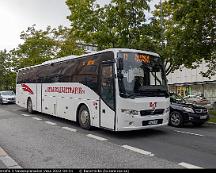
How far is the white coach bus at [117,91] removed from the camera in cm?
1016

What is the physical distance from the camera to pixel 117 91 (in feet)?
33.3

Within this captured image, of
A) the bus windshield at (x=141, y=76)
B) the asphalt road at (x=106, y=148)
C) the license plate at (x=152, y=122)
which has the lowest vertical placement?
the asphalt road at (x=106, y=148)

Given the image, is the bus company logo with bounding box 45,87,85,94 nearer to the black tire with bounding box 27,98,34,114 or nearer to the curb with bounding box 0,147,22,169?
the black tire with bounding box 27,98,34,114

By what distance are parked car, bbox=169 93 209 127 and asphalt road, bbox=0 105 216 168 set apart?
124 centimetres

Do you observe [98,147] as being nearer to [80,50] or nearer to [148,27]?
[148,27]

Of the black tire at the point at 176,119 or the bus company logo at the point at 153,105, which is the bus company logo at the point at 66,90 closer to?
the bus company logo at the point at 153,105

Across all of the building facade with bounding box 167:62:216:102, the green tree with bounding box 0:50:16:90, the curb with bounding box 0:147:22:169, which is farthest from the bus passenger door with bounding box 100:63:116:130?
the green tree with bounding box 0:50:16:90

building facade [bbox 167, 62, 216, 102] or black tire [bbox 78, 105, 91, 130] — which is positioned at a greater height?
building facade [bbox 167, 62, 216, 102]

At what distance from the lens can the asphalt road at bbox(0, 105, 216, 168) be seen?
7164mm

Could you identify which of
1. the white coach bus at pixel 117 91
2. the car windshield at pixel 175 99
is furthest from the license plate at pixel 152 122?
the car windshield at pixel 175 99

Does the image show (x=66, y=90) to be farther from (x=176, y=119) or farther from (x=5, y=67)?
(x=5, y=67)

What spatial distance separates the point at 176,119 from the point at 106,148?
18.5ft

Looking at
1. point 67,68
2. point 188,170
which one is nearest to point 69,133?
point 67,68

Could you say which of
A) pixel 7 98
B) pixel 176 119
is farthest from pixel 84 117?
pixel 7 98
